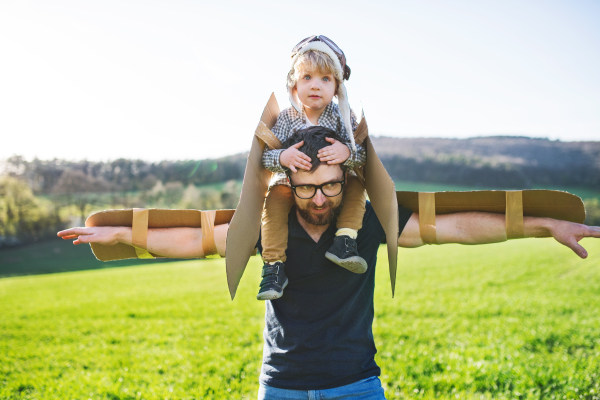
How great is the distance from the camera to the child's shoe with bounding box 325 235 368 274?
1.97m

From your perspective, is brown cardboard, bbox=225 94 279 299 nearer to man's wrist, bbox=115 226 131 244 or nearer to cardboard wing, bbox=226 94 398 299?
cardboard wing, bbox=226 94 398 299

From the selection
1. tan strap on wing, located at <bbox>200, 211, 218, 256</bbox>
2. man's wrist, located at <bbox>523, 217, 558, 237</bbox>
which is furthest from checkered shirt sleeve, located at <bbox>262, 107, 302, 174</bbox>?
man's wrist, located at <bbox>523, 217, 558, 237</bbox>

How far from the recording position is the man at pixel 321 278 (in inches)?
75.3

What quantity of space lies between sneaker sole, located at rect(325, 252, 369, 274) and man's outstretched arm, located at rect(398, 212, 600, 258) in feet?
1.29

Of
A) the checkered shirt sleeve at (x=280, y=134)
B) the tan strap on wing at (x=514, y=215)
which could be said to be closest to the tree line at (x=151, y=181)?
the checkered shirt sleeve at (x=280, y=134)

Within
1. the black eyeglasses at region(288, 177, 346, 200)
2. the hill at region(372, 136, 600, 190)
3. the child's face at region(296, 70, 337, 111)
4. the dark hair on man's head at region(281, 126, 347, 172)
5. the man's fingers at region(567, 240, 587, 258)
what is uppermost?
the hill at region(372, 136, 600, 190)

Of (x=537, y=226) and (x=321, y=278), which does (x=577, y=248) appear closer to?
(x=537, y=226)

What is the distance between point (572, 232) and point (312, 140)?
1517 millimetres

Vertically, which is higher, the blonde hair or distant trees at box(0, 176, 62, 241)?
the blonde hair

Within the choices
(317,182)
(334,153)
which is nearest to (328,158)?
(334,153)

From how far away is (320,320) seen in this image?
2.01 metres

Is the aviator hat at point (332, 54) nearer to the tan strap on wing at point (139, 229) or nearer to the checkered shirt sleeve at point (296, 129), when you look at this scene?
the checkered shirt sleeve at point (296, 129)

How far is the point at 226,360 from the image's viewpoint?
15.9 ft

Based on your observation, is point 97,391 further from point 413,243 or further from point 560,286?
point 560,286
